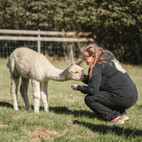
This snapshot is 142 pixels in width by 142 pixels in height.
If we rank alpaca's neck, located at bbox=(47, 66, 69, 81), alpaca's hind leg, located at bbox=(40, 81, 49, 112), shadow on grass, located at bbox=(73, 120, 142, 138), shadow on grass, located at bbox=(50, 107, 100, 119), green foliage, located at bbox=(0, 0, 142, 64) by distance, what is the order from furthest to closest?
1. green foliage, located at bbox=(0, 0, 142, 64)
2. alpaca's hind leg, located at bbox=(40, 81, 49, 112)
3. shadow on grass, located at bbox=(50, 107, 100, 119)
4. alpaca's neck, located at bbox=(47, 66, 69, 81)
5. shadow on grass, located at bbox=(73, 120, 142, 138)

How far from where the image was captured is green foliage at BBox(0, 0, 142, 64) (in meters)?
12.8

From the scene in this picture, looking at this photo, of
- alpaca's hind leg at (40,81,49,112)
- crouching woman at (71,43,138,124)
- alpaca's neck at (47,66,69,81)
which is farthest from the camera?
alpaca's hind leg at (40,81,49,112)

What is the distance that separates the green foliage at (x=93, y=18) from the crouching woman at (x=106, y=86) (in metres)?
8.25

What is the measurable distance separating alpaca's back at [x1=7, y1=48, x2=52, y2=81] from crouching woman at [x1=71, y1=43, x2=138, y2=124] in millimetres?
926

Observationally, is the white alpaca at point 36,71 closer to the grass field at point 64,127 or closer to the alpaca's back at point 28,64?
the alpaca's back at point 28,64

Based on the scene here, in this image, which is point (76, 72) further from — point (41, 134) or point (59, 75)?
point (41, 134)

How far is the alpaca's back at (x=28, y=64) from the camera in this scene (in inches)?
214

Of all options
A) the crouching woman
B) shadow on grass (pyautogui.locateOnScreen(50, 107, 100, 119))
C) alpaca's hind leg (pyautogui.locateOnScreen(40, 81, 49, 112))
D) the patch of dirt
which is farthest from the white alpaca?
the patch of dirt

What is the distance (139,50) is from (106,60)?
978 centimetres

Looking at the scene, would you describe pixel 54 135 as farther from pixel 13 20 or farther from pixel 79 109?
pixel 13 20

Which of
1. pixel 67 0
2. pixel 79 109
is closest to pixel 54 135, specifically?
pixel 79 109

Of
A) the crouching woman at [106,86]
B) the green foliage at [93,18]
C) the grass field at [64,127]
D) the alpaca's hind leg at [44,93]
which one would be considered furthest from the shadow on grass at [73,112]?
the green foliage at [93,18]

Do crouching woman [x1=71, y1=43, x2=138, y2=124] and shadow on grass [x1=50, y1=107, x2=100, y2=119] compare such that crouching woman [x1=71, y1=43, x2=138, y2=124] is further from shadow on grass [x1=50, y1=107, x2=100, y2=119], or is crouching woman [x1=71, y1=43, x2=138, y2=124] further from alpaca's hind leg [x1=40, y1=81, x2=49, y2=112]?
alpaca's hind leg [x1=40, y1=81, x2=49, y2=112]

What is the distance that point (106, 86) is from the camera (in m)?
4.85
